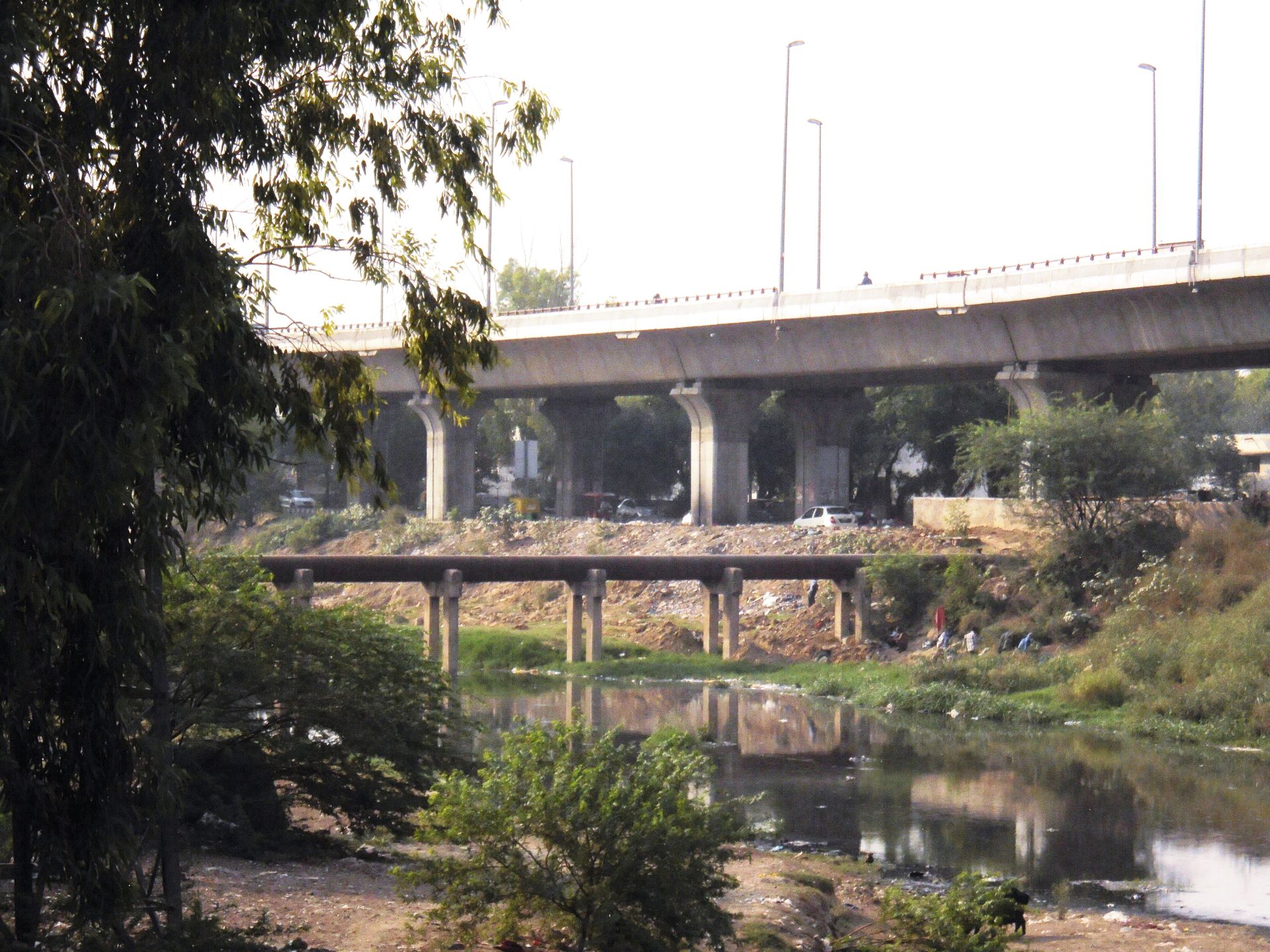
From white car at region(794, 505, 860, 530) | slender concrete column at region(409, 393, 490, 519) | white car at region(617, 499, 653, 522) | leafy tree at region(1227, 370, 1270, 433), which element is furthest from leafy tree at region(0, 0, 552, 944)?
leafy tree at region(1227, 370, 1270, 433)

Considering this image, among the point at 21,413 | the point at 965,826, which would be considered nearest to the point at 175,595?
the point at 21,413

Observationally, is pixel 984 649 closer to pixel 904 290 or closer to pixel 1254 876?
pixel 904 290

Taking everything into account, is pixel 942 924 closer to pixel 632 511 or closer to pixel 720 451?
pixel 720 451

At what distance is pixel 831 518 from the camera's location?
60.9 m

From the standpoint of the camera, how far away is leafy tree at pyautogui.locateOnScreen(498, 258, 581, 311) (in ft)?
342

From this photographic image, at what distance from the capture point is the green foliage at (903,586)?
48250 mm

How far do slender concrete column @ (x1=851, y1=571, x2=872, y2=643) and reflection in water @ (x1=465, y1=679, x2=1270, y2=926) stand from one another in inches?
324

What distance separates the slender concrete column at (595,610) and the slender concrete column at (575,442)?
32210 millimetres

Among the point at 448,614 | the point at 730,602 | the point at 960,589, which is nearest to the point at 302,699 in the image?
the point at 448,614

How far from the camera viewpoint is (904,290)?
50406 millimetres

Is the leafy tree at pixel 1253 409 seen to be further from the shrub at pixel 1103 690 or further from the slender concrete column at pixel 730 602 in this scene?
the shrub at pixel 1103 690

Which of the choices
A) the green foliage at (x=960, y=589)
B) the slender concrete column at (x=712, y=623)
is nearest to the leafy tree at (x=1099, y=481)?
the green foliage at (x=960, y=589)

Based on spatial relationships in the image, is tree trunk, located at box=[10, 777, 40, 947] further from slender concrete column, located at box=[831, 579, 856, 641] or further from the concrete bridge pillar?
the concrete bridge pillar

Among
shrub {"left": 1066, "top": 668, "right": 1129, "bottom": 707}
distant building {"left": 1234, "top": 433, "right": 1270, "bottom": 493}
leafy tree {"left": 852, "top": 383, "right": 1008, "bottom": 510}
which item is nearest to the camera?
shrub {"left": 1066, "top": 668, "right": 1129, "bottom": 707}
